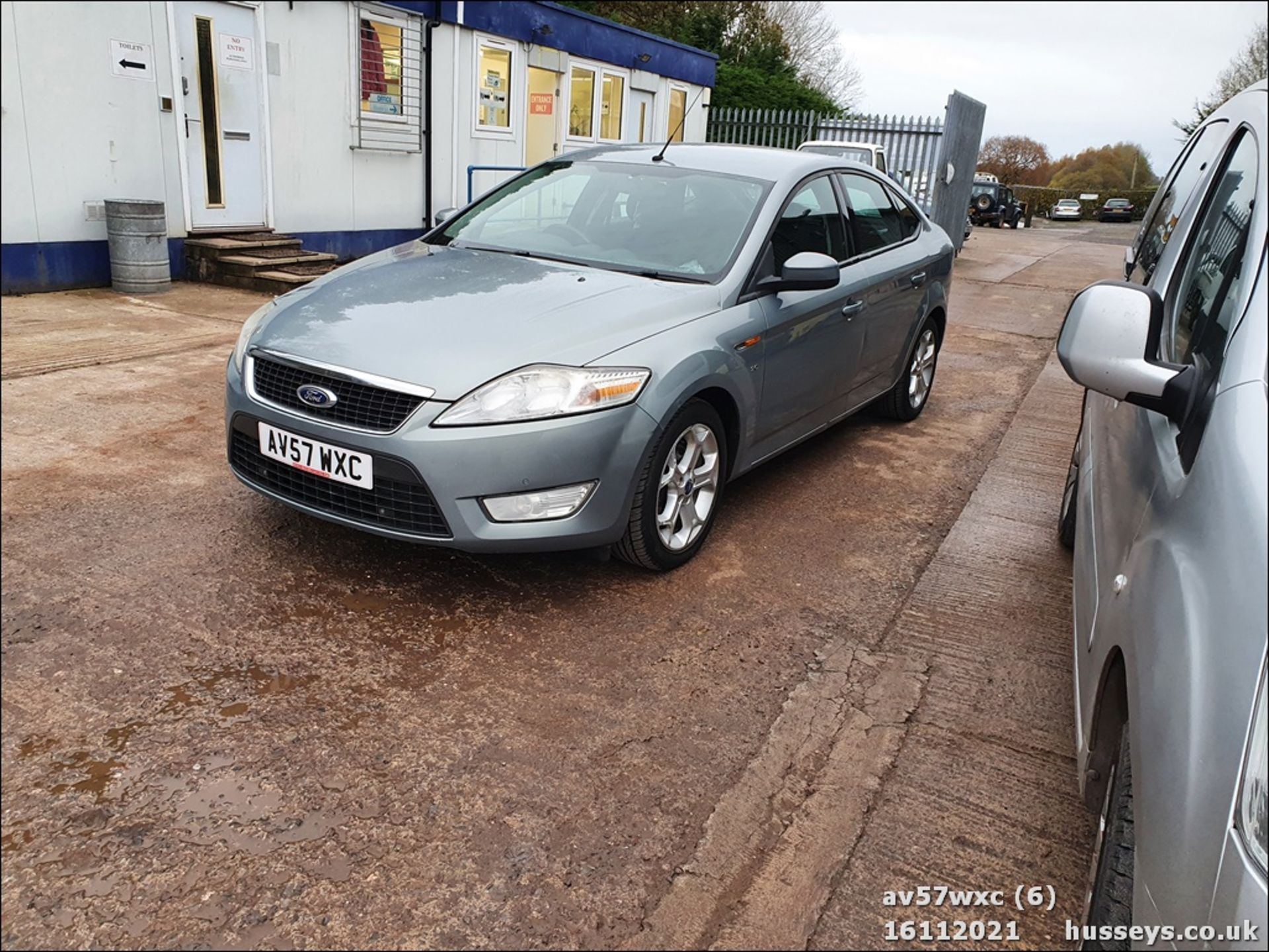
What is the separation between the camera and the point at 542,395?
324cm

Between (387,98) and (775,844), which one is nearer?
(775,844)

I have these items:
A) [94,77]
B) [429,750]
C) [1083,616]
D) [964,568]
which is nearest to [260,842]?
[429,750]

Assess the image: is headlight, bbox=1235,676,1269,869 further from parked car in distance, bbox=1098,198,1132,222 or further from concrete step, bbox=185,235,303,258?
parked car in distance, bbox=1098,198,1132,222

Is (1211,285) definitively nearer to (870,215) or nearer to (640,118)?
(870,215)

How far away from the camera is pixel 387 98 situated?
1123 cm

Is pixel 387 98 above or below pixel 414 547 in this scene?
above

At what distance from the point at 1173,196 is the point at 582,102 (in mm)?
12601

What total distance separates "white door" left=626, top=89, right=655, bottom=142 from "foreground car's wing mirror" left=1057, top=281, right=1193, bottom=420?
49.5 ft

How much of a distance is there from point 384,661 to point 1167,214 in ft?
10.8

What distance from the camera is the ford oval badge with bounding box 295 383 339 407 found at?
3.29 metres

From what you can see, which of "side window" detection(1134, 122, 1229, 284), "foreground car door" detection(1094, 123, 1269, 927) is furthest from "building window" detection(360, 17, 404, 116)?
"foreground car door" detection(1094, 123, 1269, 927)

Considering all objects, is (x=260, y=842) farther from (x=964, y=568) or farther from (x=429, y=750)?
(x=964, y=568)

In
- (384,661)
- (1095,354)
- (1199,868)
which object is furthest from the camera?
(384,661)

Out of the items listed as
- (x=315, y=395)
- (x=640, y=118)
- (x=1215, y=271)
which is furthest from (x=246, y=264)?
(x=640, y=118)
